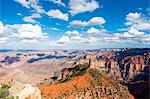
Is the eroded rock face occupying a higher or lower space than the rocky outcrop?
higher

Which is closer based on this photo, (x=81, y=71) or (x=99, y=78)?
(x=99, y=78)

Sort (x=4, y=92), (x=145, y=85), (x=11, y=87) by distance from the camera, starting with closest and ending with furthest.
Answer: (x=4, y=92)
(x=11, y=87)
(x=145, y=85)

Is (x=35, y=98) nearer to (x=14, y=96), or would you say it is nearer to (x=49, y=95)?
(x=14, y=96)

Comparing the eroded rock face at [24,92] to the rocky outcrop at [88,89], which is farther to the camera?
the rocky outcrop at [88,89]

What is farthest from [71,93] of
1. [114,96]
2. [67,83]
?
[114,96]

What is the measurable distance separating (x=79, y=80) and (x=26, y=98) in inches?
2376

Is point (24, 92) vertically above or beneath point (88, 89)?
above

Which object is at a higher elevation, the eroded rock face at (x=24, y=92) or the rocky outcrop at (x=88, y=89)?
the eroded rock face at (x=24, y=92)

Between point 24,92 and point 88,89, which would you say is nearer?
point 24,92

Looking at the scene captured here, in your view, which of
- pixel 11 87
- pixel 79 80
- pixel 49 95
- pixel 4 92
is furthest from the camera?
pixel 79 80

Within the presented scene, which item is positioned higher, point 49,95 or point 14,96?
point 14,96

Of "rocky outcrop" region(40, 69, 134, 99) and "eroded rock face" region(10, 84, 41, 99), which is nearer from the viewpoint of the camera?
"eroded rock face" region(10, 84, 41, 99)

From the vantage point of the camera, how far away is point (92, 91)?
356ft

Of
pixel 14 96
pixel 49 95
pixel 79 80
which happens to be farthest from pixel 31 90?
pixel 79 80
